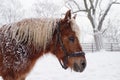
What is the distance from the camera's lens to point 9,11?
154 feet

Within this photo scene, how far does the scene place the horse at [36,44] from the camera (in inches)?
177

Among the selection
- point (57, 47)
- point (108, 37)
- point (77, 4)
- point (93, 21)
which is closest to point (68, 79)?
point (57, 47)

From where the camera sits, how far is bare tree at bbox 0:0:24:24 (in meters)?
45.2

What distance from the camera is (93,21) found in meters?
27.8

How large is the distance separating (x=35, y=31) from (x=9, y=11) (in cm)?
4339

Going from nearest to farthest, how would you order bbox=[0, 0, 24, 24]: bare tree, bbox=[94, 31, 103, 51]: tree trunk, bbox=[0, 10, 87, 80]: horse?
bbox=[0, 10, 87, 80]: horse
bbox=[94, 31, 103, 51]: tree trunk
bbox=[0, 0, 24, 24]: bare tree

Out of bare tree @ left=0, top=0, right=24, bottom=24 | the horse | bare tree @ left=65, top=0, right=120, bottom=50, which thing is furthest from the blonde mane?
bare tree @ left=0, top=0, right=24, bottom=24

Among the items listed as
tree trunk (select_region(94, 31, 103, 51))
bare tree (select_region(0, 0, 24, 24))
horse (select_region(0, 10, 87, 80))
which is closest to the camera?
horse (select_region(0, 10, 87, 80))

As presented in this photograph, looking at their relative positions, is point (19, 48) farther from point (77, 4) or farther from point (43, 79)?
point (77, 4)

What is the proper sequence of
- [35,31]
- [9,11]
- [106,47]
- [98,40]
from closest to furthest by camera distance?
[35,31]
[98,40]
[106,47]
[9,11]

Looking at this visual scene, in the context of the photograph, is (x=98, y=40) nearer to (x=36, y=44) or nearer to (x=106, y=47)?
(x=106, y=47)

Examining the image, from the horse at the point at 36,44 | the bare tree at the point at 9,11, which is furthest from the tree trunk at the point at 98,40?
the horse at the point at 36,44

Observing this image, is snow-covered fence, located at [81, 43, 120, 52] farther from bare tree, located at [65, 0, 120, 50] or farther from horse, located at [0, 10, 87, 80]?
horse, located at [0, 10, 87, 80]

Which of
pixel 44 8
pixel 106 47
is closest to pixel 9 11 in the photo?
pixel 44 8
